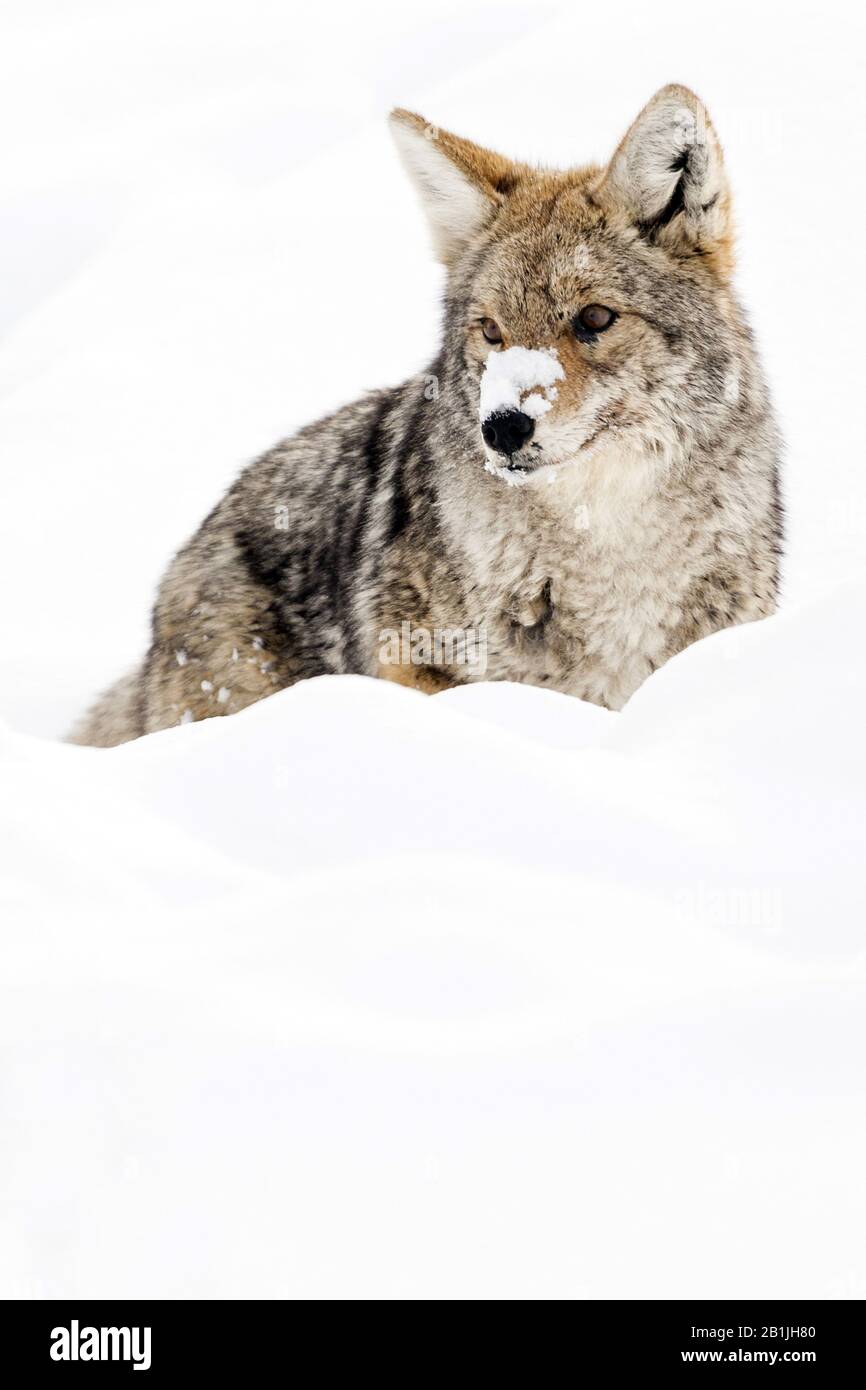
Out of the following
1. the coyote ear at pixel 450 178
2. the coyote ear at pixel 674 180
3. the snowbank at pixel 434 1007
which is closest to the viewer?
the snowbank at pixel 434 1007

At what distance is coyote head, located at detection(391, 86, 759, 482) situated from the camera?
193 inches

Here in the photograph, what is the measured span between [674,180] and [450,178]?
0.83 m

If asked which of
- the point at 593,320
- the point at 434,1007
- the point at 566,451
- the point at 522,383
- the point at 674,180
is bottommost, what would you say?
the point at 434,1007

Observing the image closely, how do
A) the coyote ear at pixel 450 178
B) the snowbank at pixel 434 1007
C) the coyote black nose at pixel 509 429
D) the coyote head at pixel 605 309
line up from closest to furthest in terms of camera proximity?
the snowbank at pixel 434 1007 < the coyote black nose at pixel 509 429 < the coyote head at pixel 605 309 < the coyote ear at pixel 450 178

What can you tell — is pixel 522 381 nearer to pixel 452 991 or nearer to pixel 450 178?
pixel 450 178

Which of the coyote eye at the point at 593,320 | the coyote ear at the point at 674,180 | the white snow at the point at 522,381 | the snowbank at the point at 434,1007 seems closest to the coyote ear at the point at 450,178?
the coyote ear at the point at 674,180

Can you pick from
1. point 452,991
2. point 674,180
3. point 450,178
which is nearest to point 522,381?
point 674,180

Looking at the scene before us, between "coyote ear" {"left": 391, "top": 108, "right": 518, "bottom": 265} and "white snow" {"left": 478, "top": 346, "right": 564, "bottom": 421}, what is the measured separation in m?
0.84

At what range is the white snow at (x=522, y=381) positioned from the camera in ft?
15.8

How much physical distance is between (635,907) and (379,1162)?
826 mm

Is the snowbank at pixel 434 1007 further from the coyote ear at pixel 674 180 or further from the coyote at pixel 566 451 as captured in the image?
the coyote ear at pixel 674 180

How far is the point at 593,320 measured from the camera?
4.99m

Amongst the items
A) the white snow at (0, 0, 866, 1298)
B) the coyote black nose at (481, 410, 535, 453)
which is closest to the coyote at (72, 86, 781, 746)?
the coyote black nose at (481, 410, 535, 453)

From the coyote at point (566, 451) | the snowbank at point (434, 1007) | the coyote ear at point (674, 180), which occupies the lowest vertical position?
the snowbank at point (434, 1007)
